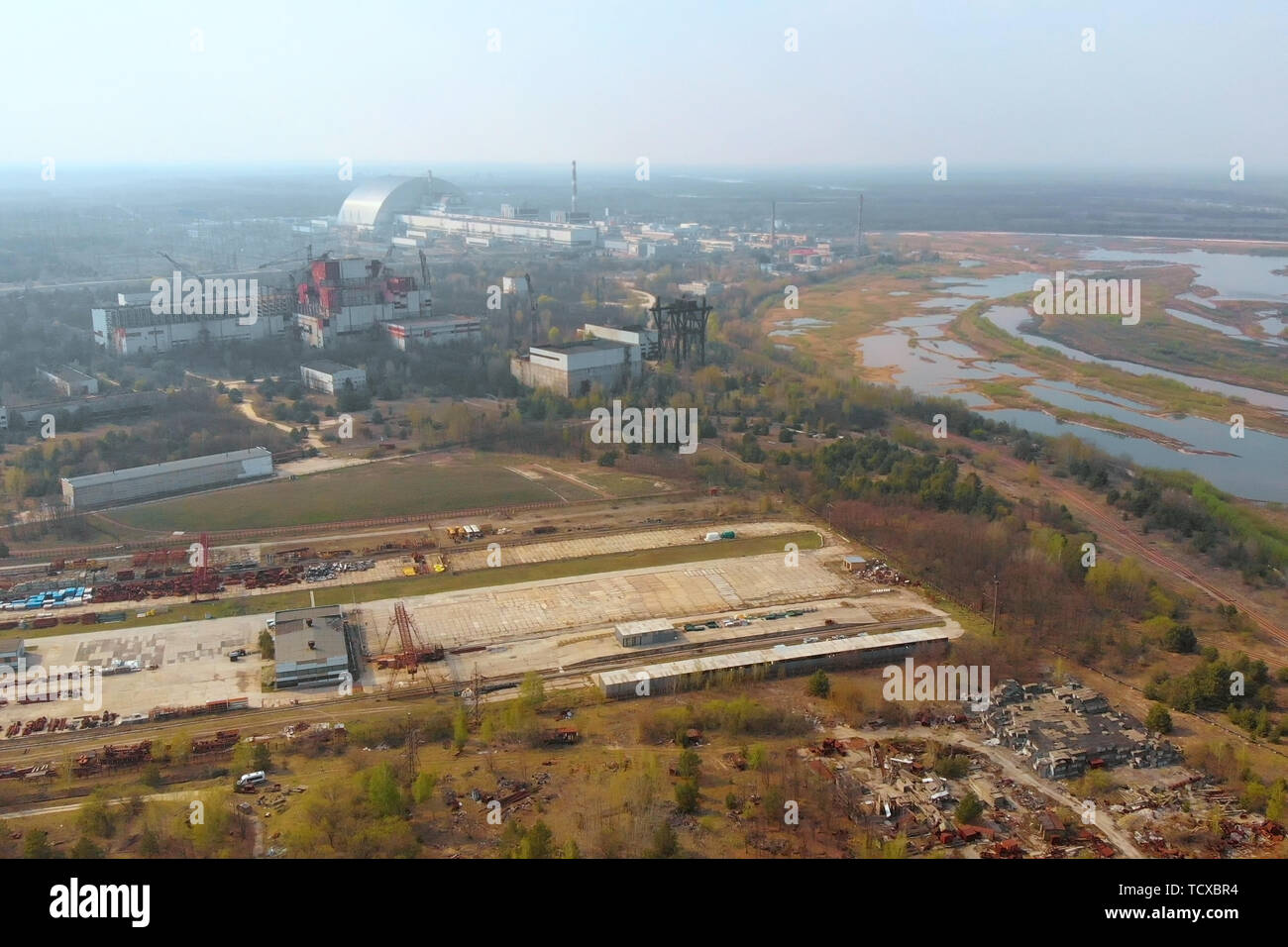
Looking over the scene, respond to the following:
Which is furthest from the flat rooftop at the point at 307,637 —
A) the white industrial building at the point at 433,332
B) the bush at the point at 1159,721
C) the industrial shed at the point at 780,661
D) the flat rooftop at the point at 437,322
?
the flat rooftop at the point at 437,322

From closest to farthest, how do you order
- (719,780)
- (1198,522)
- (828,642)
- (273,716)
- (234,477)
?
(719,780) → (273,716) → (828,642) → (1198,522) → (234,477)

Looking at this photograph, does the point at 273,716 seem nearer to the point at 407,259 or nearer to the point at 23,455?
the point at 23,455

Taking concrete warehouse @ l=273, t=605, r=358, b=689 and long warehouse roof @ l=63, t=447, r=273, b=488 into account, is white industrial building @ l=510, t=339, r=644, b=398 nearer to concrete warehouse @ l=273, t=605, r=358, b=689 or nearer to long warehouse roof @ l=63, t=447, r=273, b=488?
long warehouse roof @ l=63, t=447, r=273, b=488

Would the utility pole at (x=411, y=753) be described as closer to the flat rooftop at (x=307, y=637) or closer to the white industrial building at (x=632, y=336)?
the flat rooftop at (x=307, y=637)

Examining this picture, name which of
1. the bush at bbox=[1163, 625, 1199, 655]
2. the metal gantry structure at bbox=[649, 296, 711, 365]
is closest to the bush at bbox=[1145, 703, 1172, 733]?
the bush at bbox=[1163, 625, 1199, 655]

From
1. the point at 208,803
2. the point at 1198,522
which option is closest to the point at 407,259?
the point at 1198,522

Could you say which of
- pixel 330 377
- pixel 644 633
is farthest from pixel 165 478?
pixel 644 633
